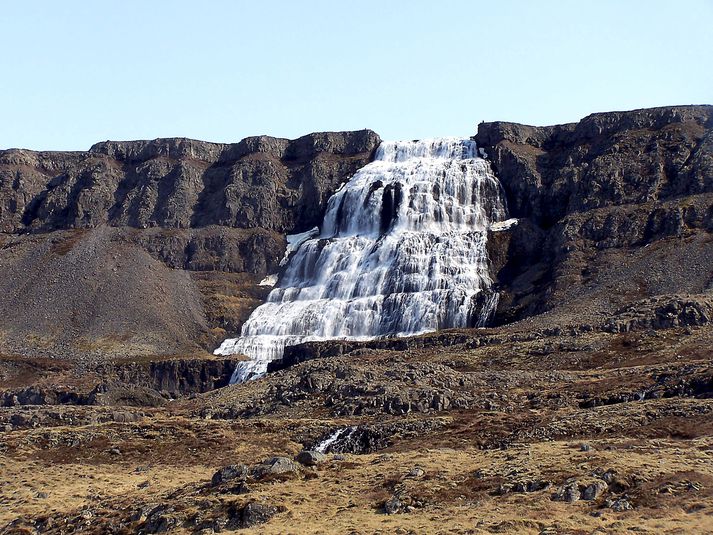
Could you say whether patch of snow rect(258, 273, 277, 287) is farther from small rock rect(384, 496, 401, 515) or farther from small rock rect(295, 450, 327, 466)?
small rock rect(384, 496, 401, 515)

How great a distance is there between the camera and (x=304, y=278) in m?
148

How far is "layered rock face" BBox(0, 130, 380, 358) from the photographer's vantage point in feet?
441

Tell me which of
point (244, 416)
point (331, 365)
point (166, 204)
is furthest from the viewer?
point (166, 204)

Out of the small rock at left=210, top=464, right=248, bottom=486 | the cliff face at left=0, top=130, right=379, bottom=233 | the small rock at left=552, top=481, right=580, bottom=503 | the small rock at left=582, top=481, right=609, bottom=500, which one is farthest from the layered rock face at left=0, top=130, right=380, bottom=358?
the small rock at left=582, top=481, right=609, bottom=500

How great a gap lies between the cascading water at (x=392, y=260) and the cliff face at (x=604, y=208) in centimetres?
470

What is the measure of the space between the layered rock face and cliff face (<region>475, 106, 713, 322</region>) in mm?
33169

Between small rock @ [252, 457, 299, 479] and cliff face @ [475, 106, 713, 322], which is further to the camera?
cliff face @ [475, 106, 713, 322]

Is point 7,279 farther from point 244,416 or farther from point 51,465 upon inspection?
point 51,465

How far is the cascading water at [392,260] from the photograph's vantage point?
421 feet

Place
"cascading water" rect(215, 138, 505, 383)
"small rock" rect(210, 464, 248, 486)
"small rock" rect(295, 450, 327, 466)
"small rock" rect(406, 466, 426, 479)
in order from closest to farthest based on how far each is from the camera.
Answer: "small rock" rect(406, 466, 426, 479) → "small rock" rect(210, 464, 248, 486) → "small rock" rect(295, 450, 327, 466) → "cascading water" rect(215, 138, 505, 383)

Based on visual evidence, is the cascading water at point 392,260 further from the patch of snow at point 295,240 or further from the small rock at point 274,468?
the small rock at point 274,468

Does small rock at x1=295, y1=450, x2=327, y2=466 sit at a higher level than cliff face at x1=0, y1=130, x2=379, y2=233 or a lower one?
lower

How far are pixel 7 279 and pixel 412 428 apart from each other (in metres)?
96.1

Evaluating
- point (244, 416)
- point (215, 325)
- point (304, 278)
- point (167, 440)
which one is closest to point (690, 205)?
point (304, 278)
